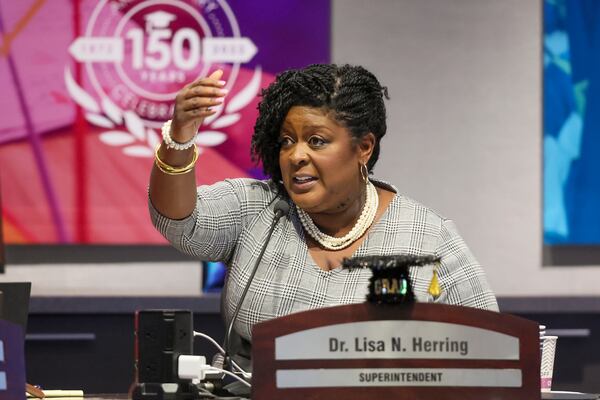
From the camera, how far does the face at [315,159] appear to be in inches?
81.0

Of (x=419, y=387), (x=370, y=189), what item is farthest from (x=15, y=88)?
(x=419, y=387)

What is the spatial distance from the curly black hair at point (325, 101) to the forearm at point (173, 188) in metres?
0.22

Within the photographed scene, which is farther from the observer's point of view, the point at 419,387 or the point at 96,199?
the point at 96,199

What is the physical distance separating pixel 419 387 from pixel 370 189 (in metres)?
0.82

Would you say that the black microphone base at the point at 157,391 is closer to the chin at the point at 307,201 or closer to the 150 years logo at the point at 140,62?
the chin at the point at 307,201

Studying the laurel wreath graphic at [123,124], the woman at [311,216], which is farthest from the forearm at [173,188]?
the laurel wreath graphic at [123,124]

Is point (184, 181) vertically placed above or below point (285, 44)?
below

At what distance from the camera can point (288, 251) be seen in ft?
7.02

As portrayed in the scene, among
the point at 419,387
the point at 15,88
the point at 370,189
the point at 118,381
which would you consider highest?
the point at 15,88

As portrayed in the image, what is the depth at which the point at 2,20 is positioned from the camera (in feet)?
12.7

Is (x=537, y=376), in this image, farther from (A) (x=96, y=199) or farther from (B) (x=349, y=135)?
(A) (x=96, y=199)

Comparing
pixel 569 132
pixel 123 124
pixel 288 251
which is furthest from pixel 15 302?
pixel 569 132

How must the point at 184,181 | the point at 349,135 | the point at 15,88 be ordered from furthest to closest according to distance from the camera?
the point at 15,88, the point at 349,135, the point at 184,181

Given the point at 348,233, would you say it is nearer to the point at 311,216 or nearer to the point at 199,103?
the point at 311,216
